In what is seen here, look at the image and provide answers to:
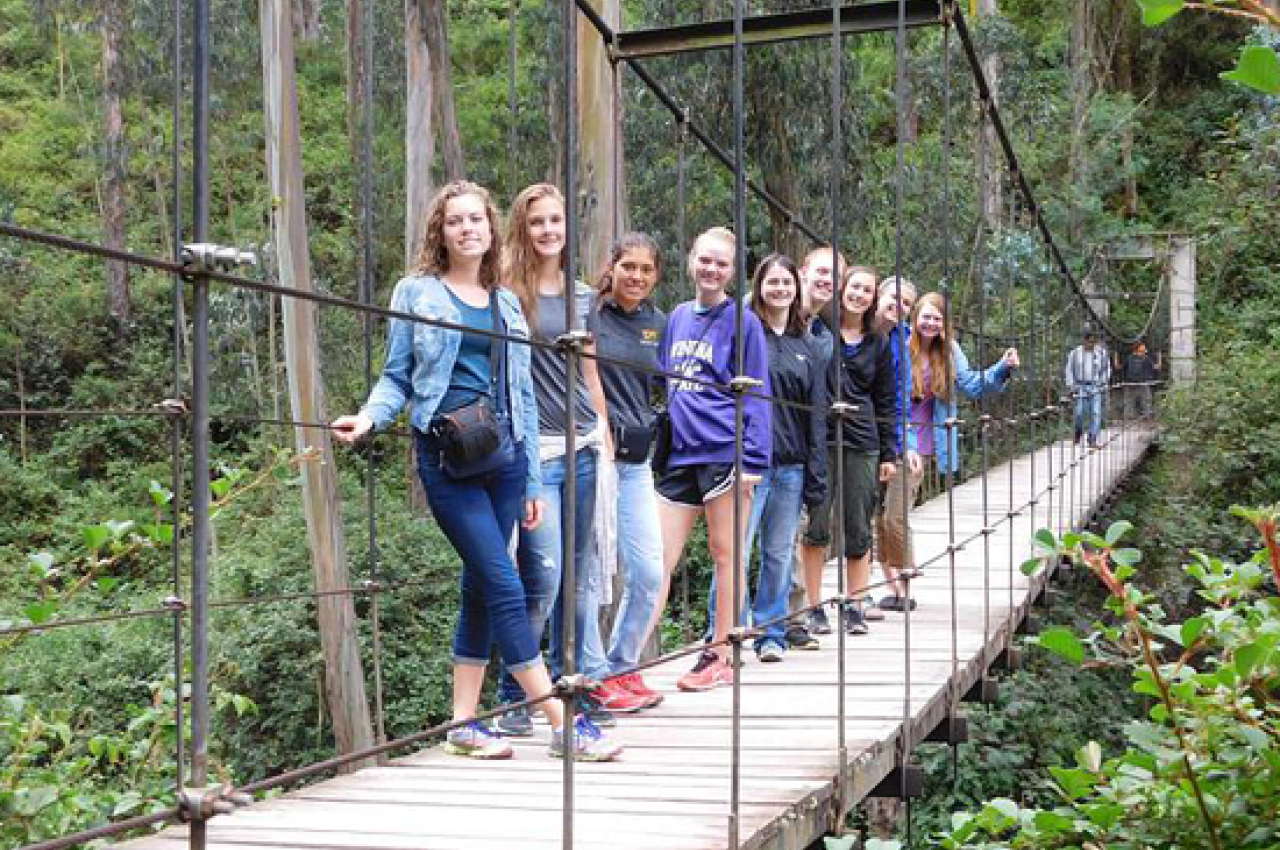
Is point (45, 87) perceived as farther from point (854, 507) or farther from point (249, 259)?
point (249, 259)

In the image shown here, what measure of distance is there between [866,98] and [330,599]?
3518mm

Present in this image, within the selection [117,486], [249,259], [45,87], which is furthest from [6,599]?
[249,259]

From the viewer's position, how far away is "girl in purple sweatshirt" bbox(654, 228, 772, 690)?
2766 millimetres

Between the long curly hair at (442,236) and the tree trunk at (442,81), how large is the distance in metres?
5.50

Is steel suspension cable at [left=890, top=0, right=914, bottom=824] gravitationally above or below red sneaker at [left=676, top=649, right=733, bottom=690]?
above

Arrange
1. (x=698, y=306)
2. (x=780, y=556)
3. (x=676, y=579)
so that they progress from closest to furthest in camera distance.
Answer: (x=698, y=306), (x=780, y=556), (x=676, y=579)

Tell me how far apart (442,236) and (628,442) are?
64cm

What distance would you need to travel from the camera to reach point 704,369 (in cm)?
279

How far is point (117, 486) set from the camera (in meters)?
11.4

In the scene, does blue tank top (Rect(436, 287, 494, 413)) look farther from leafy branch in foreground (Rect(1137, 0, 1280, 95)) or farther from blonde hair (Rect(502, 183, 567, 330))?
leafy branch in foreground (Rect(1137, 0, 1280, 95))

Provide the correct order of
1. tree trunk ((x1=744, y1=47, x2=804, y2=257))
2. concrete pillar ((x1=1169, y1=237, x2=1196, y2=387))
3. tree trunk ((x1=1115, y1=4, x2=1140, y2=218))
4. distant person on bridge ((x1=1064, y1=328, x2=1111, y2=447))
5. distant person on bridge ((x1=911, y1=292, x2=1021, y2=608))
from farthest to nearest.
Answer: tree trunk ((x1=1115, y1=4, x2=1140, y2=218))
concrete pillar ((x1=1169, y1=237, x2=1196, y2=387))
distant person on bridge ((x1=1064, y1=328, x2=1111, y2=447))
tree trunk ((x1=744, y1=47, x2=804, y2=257))
distant person on bridge ((x1=911, y1=292, x2=1021, y2=608))

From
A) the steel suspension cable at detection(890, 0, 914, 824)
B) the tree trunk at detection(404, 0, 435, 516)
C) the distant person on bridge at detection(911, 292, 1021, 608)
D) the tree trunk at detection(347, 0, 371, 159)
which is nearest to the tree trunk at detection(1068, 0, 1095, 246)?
the tree trunk at detection(347, 0, 371, 159)

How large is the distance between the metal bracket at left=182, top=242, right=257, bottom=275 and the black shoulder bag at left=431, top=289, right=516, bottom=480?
114 cm

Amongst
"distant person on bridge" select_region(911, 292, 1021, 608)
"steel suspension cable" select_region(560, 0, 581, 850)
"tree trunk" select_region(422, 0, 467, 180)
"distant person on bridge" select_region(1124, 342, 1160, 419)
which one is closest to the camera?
"steel suspension cable" select_region(560, 0, 581, 850)
